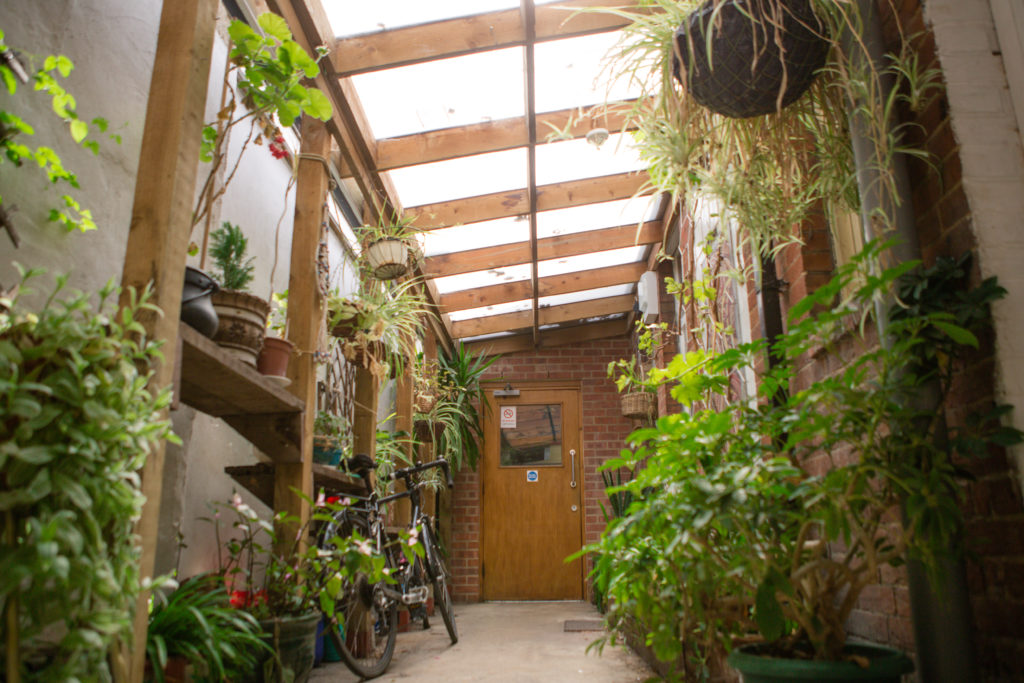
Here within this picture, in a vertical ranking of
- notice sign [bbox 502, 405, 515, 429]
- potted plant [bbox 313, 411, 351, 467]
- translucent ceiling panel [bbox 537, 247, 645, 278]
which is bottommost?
potted plant [bbox 313, 411, 351, 467]

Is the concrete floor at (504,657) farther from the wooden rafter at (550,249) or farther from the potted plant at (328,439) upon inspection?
the wooden rafter at (550,249)

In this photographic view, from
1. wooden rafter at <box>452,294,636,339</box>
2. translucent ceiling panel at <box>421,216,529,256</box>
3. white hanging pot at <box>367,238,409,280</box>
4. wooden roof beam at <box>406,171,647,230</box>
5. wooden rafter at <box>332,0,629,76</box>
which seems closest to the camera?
wooden rafter at <box>332,0,629,76</box>

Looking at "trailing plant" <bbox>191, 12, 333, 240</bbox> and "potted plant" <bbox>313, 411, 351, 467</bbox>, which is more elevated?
"trailing plant" <bbox>191, 12, 333, 240</bbox>

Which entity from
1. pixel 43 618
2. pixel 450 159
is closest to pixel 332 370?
pixel 450 159

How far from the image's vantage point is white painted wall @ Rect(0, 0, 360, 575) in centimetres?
158

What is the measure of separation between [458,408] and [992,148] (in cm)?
508

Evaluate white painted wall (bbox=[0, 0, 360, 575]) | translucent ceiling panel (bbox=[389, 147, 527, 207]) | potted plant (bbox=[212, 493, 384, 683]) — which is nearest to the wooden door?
translucent ceiling panel (bbox=[389, 147, 527, 207])

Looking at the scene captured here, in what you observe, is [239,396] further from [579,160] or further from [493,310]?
[493,310]

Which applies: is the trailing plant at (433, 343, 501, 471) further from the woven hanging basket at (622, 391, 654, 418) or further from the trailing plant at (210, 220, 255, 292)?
the trailing plant at (210, 220, 255, 292)

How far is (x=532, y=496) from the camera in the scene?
703cm

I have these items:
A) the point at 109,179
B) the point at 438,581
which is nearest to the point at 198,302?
the point at 109,179

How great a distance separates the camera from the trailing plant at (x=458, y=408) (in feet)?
19.3

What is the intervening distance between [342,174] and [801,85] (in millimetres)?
2708

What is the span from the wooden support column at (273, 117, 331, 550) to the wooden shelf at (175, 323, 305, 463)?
0.16 ft
